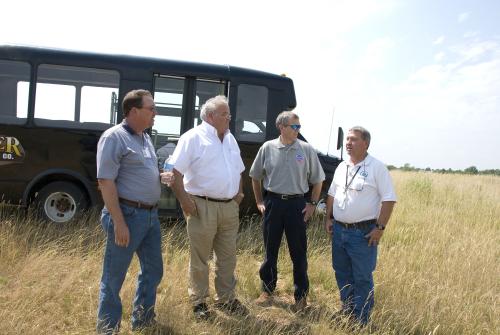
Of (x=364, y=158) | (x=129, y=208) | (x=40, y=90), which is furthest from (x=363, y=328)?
(x=40, y=90)

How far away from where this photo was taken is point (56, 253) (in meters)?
4.81

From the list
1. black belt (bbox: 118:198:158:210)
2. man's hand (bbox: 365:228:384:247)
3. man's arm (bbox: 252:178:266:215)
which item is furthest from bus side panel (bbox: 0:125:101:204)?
man's hand (bbox: 365:228:384:247)

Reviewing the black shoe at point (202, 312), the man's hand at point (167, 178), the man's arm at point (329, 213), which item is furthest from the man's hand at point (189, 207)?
the man's arm at point (329, 213)

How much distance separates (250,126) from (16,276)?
3872 mm

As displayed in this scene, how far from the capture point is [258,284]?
460 cm

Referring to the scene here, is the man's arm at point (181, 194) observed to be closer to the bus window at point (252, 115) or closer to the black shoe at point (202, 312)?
the black shoe at point (202, 312)

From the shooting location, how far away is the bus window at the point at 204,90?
6.57 meters

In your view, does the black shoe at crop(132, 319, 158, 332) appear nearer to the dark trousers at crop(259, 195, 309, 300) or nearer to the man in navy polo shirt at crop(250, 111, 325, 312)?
the man in navy polo shirt at crop(250, 111, 325, 312)

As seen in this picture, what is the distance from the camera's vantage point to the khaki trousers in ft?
12.2

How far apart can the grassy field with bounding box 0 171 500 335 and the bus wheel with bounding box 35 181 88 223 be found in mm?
333

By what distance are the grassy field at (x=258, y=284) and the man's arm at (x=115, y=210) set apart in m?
0.85

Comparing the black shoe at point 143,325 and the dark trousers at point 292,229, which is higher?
the dark trousers at point 292,229

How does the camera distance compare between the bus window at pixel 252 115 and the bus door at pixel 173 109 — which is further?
the bus window at pixel 252 115

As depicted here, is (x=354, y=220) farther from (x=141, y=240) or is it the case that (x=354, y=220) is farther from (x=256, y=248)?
(x=256, y=248)
